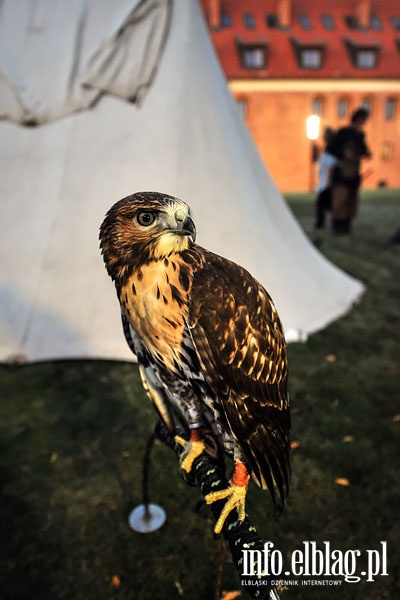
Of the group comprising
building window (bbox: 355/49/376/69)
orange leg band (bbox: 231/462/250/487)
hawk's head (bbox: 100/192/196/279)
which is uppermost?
building window (bbox: 355/49/376/69)

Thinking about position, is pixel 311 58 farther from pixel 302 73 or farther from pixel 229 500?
pixel 229 500

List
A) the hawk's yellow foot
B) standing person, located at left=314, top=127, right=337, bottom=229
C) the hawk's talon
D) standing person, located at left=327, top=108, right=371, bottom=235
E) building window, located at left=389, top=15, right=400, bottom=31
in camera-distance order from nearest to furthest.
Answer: the hawk's talon, the hawk's yellow foot, standing person, located at left=327, top=108, right=371, bottom=235, standing person, located at left=314, top=127, right=337, bottom=229, building window, located at left=389, top=15, right=400, bottom=31

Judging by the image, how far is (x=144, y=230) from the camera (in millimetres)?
1089

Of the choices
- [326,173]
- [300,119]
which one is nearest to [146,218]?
[326,173]

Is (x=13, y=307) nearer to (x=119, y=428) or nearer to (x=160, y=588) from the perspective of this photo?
(x=119, y=428)

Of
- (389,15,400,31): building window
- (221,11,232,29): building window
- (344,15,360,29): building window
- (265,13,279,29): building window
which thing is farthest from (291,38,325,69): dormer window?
(389,15,400,31): building window

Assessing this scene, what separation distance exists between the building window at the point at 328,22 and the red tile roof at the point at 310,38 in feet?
0.44

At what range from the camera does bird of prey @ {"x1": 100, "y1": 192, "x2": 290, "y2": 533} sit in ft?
3.64

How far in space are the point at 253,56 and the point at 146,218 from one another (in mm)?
26548

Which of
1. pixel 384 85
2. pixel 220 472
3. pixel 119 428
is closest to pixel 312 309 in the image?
pixel 119 428

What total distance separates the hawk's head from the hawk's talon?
2.68 ft

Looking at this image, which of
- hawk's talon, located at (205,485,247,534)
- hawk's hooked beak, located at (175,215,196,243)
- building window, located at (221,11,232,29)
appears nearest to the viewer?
hawk's hooked beak, located at (175,215,196,243)

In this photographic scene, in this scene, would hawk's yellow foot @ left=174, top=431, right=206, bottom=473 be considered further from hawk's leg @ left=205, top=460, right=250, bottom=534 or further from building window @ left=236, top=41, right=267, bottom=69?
building window @ left=236, top=41, right=267, bottom=69

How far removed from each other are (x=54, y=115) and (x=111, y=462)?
10.5 feet
